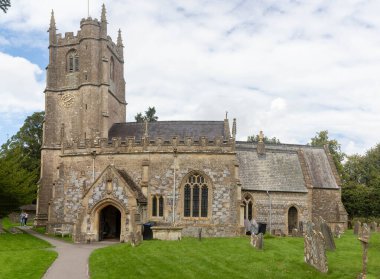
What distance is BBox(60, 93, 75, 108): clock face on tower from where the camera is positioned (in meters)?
44.0

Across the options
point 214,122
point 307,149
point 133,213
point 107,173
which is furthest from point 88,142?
point 307,149

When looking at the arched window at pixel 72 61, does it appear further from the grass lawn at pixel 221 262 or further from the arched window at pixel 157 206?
the grass lawn at pixel 221 262

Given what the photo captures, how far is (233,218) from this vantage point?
3212 cm

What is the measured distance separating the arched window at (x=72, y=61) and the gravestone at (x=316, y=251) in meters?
33.2

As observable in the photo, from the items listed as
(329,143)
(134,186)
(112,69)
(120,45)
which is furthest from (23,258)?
(329,143)

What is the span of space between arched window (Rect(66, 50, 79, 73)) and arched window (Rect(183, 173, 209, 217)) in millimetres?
18982

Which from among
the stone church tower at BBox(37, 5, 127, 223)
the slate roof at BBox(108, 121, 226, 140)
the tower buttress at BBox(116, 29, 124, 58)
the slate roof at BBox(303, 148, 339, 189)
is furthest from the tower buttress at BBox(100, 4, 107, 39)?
the slate roof at BBox(303, 148, 339, 189)

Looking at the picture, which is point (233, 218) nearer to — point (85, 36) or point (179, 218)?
point (179, 218)

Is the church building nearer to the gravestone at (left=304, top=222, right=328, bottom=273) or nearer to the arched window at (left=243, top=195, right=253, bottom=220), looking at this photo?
the arched window at (left=243, top=195, right=253, bottom=220)

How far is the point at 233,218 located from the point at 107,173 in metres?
9.52

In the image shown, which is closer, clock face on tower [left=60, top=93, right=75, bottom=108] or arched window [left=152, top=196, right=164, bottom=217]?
arched window [left=152, top=196, right=164, bottom=217]

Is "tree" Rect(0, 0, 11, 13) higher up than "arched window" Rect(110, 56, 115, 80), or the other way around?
"arched window" Rect(110, 56, 115, 80)

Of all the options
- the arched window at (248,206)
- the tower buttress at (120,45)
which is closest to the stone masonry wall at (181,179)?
the arched window at (248,206)

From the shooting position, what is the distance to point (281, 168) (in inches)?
1609
